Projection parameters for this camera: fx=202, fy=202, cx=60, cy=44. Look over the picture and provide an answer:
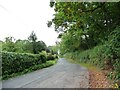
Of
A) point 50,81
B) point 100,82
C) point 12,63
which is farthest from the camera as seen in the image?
point 12,63

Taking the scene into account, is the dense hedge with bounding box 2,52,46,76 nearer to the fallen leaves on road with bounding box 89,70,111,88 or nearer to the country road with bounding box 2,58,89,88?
the country road with bounding box 2,58,89,88

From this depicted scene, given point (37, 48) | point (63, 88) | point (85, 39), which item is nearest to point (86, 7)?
point (63, 88)

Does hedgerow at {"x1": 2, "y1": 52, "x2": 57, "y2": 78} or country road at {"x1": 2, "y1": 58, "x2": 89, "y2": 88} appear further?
hedgerow at {"x1": 2, "y1": 52, "x2": 57, "y2": 78}

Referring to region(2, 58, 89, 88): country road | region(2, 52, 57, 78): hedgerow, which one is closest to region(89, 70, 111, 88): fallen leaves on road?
region(2, 58, 89, 88): country road

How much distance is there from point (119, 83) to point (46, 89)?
11.1 feet

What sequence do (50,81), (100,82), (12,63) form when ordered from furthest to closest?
(12,63) < (50,81) < (100,82)

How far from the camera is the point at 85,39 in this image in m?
35.6

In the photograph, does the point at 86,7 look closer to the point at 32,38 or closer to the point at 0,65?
the point at 0,65

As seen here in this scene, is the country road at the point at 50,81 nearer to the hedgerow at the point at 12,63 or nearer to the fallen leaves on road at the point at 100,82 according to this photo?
the fallen leaves on road at the point at 100,82

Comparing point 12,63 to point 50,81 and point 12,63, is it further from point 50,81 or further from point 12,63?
point 50,81

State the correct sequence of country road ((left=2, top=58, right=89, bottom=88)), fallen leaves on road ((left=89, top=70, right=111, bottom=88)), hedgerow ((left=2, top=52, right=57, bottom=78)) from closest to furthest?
fallen leaves on road ((left=89, top=70, right=111, bottom=88)) → country road ((left=2, top=58, right=89, bottom=88)) → hedgerow ((left=2, top=52, right=57, bottom=78))

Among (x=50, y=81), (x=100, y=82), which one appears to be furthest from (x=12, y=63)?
(x=100, y=82)

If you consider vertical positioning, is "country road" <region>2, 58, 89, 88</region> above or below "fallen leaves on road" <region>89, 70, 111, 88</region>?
below

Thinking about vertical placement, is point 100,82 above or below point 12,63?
below
